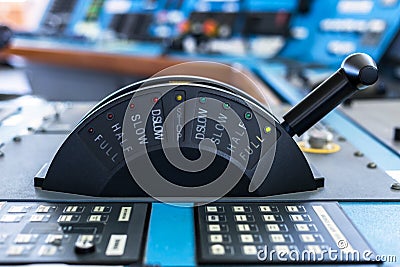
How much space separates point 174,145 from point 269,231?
0.16 metres

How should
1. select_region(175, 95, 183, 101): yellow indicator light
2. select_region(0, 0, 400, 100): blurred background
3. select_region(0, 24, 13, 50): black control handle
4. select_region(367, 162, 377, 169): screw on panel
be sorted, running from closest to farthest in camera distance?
select_region(175, 95, 183, 101): yellow indicator light < select_region(367, 162, 377, 169): screw on panel < select_region(0, 24, 13, 50): black control handle < select_region(0, 0, 400, 100): blurred background

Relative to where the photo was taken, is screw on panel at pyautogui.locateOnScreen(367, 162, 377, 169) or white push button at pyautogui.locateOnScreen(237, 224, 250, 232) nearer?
white push button at pyautogui.locateOnScreen(237, 224, 250, 232)

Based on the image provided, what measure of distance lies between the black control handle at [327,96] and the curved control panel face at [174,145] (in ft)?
0.13

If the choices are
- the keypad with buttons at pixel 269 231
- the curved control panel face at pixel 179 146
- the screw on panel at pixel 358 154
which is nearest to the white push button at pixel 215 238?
the keypad with buttons at pixel 269 231

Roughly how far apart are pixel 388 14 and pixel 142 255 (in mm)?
1969

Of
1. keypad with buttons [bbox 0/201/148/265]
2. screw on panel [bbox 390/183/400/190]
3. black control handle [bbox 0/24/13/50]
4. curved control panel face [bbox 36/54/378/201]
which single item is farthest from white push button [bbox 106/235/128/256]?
black control handle [bbox 0/24/13/50]

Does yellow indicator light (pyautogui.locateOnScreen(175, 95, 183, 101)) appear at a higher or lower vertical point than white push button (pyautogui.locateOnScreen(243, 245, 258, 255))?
higher

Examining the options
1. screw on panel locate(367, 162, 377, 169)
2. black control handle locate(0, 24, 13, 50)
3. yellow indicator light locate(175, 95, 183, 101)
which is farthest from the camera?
black control handle locate(0, 24, 13, 50)

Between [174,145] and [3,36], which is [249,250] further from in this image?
[3,36]

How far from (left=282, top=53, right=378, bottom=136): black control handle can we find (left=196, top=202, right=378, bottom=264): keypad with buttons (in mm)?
113

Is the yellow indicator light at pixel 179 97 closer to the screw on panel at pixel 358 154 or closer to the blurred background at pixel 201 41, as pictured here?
the screw on panel at pixel 358 154

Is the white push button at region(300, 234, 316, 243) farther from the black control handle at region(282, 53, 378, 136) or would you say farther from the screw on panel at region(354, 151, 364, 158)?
the screw on panel at region(354, 151, 364, 158)

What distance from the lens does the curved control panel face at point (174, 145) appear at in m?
0.62

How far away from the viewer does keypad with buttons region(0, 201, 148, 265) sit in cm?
49
